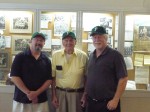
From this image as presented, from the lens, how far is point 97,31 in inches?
123

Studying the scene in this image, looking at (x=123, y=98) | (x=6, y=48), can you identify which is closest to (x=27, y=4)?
(x=6, y=48)

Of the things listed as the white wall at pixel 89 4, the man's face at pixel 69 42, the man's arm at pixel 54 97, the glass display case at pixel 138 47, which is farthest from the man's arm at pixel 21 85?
the glass display case at pixel 138 47

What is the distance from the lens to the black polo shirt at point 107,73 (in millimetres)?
3003

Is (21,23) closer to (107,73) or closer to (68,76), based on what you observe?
(68,76)

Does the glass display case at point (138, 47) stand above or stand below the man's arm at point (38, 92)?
above

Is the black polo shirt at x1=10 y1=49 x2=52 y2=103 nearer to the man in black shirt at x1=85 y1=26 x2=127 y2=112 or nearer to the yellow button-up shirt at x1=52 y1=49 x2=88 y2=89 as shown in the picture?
the yellow button-up shirt at x1=52 y1=49 x2=88 y2=89

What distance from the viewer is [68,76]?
11.0ft

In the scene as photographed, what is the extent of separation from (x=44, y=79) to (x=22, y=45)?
0.81 metres

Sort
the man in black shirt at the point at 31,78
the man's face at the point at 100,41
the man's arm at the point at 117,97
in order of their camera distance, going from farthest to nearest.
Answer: the man in black shirt at the point at 31,78 < the man's face at the point at 100,41 < the man's arm at the point at 117,97

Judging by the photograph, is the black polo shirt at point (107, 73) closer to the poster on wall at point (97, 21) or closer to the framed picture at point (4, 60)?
the poster on wall at point (97, 21)

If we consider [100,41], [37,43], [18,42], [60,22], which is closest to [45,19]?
[60,22]

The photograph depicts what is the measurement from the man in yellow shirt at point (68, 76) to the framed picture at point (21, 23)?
2.27ft

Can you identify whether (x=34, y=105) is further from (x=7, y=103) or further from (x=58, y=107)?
(x=7, y=103)

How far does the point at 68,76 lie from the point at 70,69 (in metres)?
0.09
